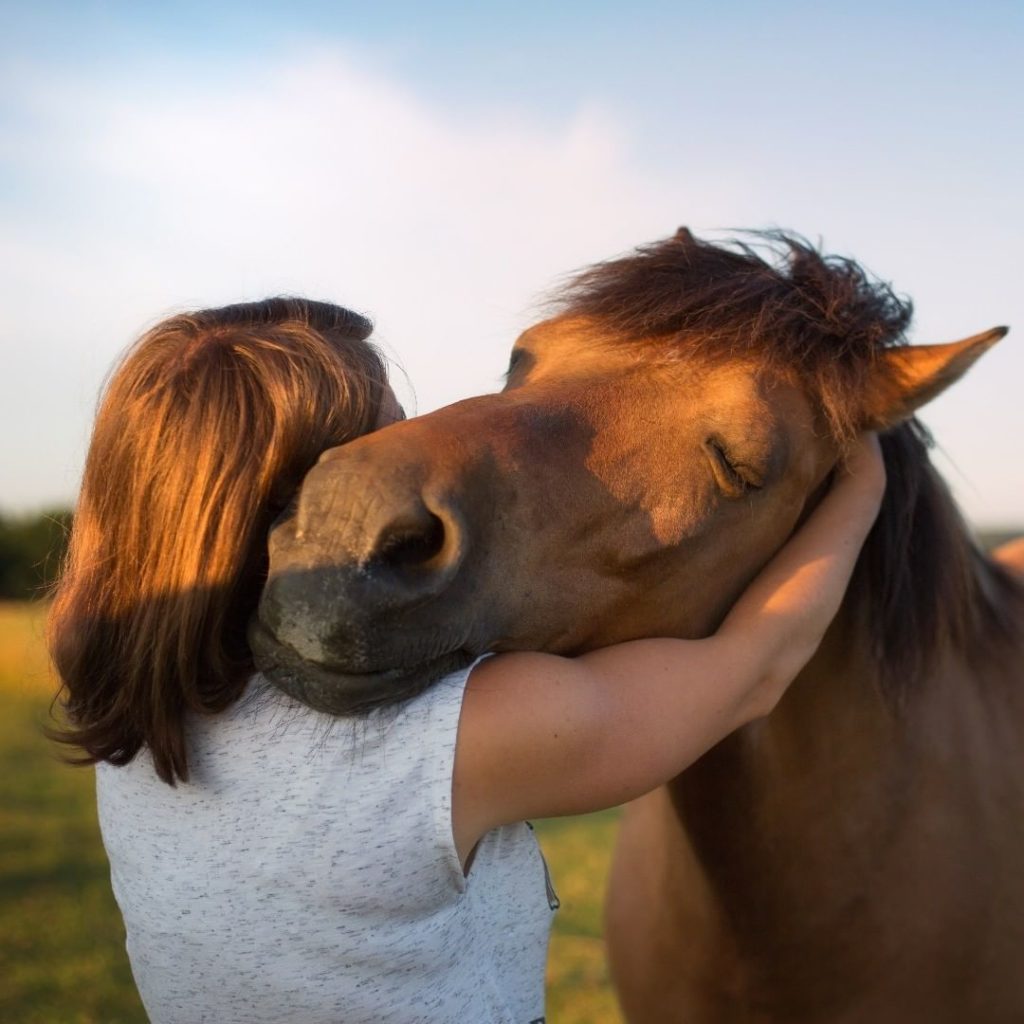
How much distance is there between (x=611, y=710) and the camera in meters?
1.66

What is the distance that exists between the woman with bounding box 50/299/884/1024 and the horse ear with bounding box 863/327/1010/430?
0.76 m

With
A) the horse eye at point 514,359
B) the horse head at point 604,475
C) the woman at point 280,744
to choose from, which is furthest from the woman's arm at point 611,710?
the horse eye at point 514,359

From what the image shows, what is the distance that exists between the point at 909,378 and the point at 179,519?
5.66 ft

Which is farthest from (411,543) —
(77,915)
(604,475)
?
(77,915)

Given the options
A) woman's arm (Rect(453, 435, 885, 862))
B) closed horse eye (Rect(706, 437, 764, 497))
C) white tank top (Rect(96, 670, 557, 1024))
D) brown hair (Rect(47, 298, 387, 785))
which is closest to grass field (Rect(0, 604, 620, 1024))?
brown hair (Rect(47, 298, 387, 785))

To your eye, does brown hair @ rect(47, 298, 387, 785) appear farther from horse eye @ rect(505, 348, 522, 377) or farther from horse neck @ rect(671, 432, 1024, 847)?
horse neck @ rect(671, 432, 1024, 847)

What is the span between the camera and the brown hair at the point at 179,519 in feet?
5.47

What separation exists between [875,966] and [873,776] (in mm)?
479

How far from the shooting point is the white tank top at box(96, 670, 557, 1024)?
1541 mm

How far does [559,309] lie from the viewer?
257 cm

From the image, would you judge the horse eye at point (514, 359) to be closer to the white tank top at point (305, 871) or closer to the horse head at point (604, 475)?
the horse head at point (604, 475)

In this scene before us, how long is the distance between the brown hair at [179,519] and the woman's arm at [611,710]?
1.56 feet

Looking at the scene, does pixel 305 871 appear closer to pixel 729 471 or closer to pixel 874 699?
pixel 729 471

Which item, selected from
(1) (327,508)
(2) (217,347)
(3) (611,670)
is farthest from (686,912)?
(2) (217,347)
